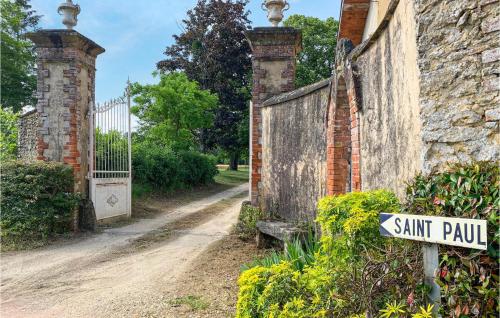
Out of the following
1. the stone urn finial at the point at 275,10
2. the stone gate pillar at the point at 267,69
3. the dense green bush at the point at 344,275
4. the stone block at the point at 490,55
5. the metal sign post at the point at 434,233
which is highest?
the stone urn finial at the point at 275,10

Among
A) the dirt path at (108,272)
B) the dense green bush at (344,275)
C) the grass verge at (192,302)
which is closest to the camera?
the dense green bush at (344,275)

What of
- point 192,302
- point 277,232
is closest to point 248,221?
point 277,232

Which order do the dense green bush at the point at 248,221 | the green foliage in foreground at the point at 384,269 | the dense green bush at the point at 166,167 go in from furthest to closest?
the dense green bush at the point at 166,167 → the dense green bush at the point at 248,221 → the green foliage in foreground at the point at 384,269

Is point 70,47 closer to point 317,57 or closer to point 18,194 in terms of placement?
point 18,194

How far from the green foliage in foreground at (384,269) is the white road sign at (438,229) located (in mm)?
133

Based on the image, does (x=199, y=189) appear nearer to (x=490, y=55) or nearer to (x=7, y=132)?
(x=7, y=132)

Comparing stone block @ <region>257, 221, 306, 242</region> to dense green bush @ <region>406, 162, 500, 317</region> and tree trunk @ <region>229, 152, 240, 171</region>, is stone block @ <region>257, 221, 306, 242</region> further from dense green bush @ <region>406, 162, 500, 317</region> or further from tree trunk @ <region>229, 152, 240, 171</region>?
tree trunk @ <region>229, 152, 240, 171</region>

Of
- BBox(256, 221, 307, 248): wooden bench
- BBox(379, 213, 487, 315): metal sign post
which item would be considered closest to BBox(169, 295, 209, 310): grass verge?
BBox(256, 221, 307, 248): wooden bench

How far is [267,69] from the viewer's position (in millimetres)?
8758

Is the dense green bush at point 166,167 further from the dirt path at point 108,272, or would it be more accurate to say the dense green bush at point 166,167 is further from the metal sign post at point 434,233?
the metal sign post at point 434,233

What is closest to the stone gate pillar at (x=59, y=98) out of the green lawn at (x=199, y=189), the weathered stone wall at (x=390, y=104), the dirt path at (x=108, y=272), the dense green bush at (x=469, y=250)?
the dirt path at (x=108, y=272)

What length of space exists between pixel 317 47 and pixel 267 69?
20.4 m

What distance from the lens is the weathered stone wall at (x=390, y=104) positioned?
3129 millimetres

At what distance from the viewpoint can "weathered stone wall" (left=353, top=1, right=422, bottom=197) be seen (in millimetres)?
3129
